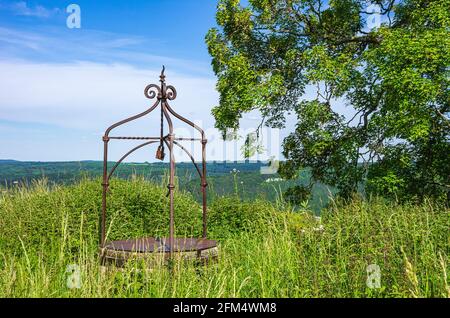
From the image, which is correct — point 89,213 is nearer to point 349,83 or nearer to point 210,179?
point 210,179

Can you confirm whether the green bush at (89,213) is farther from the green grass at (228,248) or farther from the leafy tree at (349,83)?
the leafy tree at (349,83)

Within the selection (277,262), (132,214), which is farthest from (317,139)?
(277,262)

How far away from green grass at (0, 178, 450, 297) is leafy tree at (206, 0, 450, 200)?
2280mm

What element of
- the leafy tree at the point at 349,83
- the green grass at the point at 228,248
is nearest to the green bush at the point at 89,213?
the green grass at the point at 228,248

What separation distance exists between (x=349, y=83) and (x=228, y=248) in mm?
5033

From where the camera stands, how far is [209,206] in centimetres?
1076

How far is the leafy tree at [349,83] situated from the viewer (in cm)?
968

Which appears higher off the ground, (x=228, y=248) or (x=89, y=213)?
(x=89, y=213)

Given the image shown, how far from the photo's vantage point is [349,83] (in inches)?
433

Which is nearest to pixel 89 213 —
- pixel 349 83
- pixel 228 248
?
pixel 228 248

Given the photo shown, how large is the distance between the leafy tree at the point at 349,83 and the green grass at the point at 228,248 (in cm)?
228

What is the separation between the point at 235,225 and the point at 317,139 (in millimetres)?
3195

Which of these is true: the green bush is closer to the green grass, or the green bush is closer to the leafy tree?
the green grass
